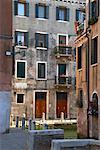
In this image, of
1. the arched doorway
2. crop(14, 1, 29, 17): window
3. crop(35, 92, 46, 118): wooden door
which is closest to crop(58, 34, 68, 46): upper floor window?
crop(14, 1, 29, 17): window

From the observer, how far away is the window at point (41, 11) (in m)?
31.9

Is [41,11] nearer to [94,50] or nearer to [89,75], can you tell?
[89,75]

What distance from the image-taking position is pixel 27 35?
3141 cm

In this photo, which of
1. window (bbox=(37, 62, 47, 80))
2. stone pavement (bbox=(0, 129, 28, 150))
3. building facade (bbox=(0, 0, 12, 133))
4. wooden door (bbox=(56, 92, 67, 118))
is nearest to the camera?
stone pavement (bbox=(0, 129, 28, 150))

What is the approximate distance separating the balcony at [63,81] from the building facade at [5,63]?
16.7 metres

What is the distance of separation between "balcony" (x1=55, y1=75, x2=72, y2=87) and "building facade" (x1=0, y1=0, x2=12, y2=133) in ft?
54.8

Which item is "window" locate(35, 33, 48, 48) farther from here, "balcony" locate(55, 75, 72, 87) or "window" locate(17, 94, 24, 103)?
"window" locate(17, 94, 24, 103)

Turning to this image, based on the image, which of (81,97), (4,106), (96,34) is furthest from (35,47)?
(4,106)

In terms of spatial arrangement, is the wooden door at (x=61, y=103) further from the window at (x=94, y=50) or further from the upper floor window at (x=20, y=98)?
the window at (x=94, y=50)

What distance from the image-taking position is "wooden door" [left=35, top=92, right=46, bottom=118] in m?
31.7

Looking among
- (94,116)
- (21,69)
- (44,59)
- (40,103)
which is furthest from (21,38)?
(94,116)

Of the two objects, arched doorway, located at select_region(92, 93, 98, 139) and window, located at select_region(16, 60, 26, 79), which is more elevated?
window, located at select_region(16, 60, 26, 79)

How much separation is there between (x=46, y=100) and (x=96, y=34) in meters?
15.7

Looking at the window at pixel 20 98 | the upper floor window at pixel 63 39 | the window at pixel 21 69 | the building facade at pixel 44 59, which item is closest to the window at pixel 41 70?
the building facade at pixel 44 59
